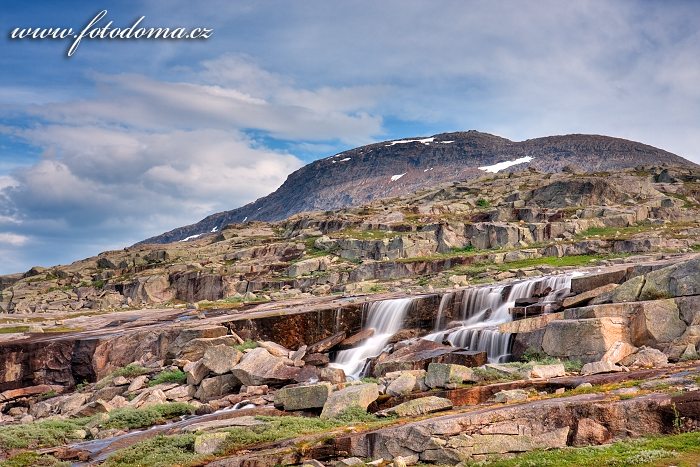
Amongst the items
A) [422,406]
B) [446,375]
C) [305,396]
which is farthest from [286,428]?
[446,375]

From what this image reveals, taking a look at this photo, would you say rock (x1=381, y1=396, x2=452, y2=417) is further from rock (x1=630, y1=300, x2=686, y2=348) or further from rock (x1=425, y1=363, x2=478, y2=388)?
rock (x1=630, y1=300, x2=686, y2=348)

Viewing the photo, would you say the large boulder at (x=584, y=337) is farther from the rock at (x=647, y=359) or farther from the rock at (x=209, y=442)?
the rock at (x=209, y=442)

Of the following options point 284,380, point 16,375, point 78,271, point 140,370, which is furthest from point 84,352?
point 78,271

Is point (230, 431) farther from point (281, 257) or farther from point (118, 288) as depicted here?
point (118, 288)

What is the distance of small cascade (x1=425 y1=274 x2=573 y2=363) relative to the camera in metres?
34.3

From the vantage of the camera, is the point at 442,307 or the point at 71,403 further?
the point at 442,307

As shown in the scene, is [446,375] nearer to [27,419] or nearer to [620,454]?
[620,454]

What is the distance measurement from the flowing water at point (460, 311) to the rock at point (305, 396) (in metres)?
10.9

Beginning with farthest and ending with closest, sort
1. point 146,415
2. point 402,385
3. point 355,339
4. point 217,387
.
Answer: point 355,339
point 217,387
point 146,415
point 402,385

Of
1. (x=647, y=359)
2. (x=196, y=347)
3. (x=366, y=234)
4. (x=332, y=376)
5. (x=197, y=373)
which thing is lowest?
(x=332, y=376)

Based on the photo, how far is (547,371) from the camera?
23016mm

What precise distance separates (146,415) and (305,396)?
8261 millimetres

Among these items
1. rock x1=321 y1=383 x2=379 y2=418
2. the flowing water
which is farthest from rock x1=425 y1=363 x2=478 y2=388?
the flowing water

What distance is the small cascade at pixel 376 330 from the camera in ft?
120
